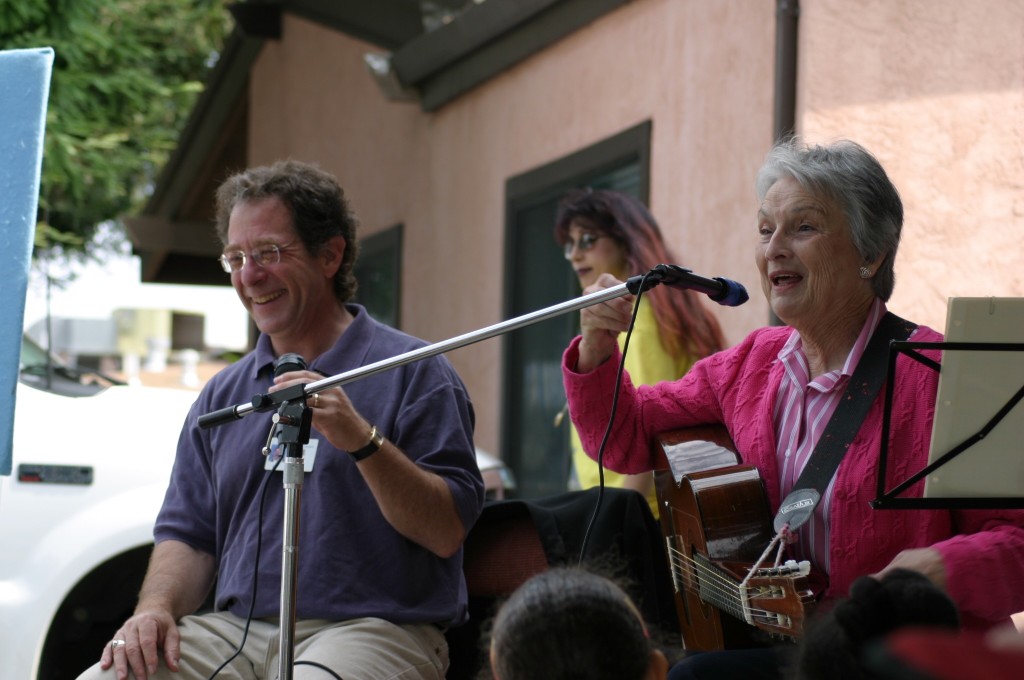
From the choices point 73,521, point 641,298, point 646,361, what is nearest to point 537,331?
point 646,361

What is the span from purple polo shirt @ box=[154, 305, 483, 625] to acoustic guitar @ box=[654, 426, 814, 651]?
0.53 meters

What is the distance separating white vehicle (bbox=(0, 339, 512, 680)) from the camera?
4387mm

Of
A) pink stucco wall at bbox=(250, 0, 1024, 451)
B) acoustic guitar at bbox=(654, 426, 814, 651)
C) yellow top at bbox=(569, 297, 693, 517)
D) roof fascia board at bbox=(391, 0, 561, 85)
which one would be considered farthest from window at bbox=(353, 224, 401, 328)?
acoustic guitar at bbox=(654, 426, 814, 651)

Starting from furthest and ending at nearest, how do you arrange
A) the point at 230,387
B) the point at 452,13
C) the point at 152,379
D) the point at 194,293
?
the point at 194,293, the point at 152,379, the point at 452,13, the point at 230,387

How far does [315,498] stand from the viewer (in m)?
3.35

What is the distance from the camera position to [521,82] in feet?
24.9

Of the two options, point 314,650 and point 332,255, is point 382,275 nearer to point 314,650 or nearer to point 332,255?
point 332,255

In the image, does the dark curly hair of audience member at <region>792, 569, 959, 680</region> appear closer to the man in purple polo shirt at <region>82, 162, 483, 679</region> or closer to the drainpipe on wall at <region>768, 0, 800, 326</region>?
the man in purple polo shirt at <region>82, 162, 483, 679</region>

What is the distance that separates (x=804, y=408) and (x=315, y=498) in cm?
123

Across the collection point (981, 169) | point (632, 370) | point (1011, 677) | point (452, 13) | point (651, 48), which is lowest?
point (1011, 677)

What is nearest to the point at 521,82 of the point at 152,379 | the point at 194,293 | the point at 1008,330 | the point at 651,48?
the point at 651,48

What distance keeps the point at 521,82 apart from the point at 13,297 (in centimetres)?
460

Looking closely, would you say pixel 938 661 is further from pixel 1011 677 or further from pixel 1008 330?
pixel 1008 330

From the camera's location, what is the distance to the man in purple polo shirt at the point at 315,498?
3.17m
